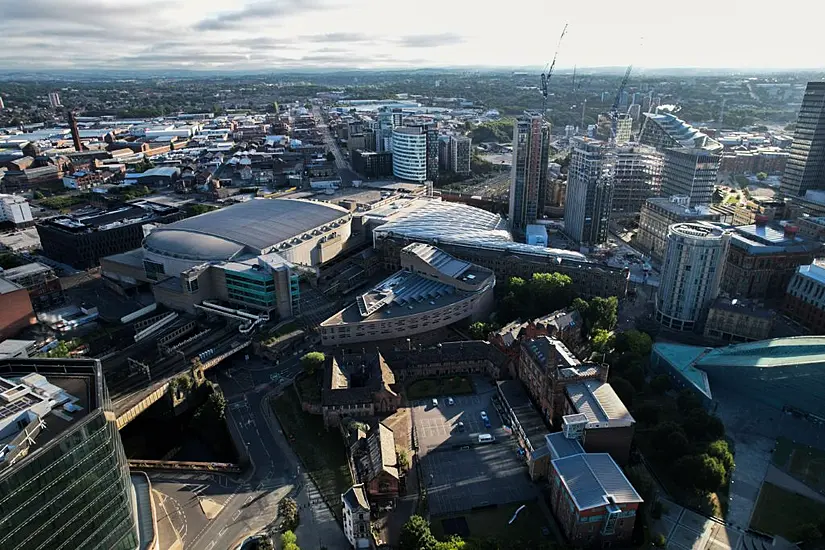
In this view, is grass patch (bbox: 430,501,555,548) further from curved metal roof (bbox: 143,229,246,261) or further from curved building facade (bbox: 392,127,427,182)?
curved building facade (bbox: 392,127,427,182)

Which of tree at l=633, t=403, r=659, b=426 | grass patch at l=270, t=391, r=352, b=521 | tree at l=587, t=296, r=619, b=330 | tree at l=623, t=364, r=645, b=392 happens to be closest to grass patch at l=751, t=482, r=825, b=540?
tree at l=633, t=403, r=659, b=426

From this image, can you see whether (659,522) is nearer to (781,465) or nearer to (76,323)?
(781,465)

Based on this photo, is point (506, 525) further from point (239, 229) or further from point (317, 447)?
point (239, 229)

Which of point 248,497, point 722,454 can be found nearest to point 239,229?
point 248,497

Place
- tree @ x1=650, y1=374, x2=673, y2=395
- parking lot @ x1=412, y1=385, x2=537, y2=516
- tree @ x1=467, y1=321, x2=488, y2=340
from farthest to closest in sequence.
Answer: tree @ x1=467, y1=321, x2=488, y2=340, tree @ x1=650, y1=374, x2=673, y2=395, parking lot @ x1=412, y1=385, x2=537, y2=516

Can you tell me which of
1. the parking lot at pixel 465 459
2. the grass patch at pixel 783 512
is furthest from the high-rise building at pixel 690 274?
the parking lot at pixel 465 459

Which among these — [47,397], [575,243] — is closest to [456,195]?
[575,243]

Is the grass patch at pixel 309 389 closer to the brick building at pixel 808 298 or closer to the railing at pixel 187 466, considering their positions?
the railing at pixel 187 466
